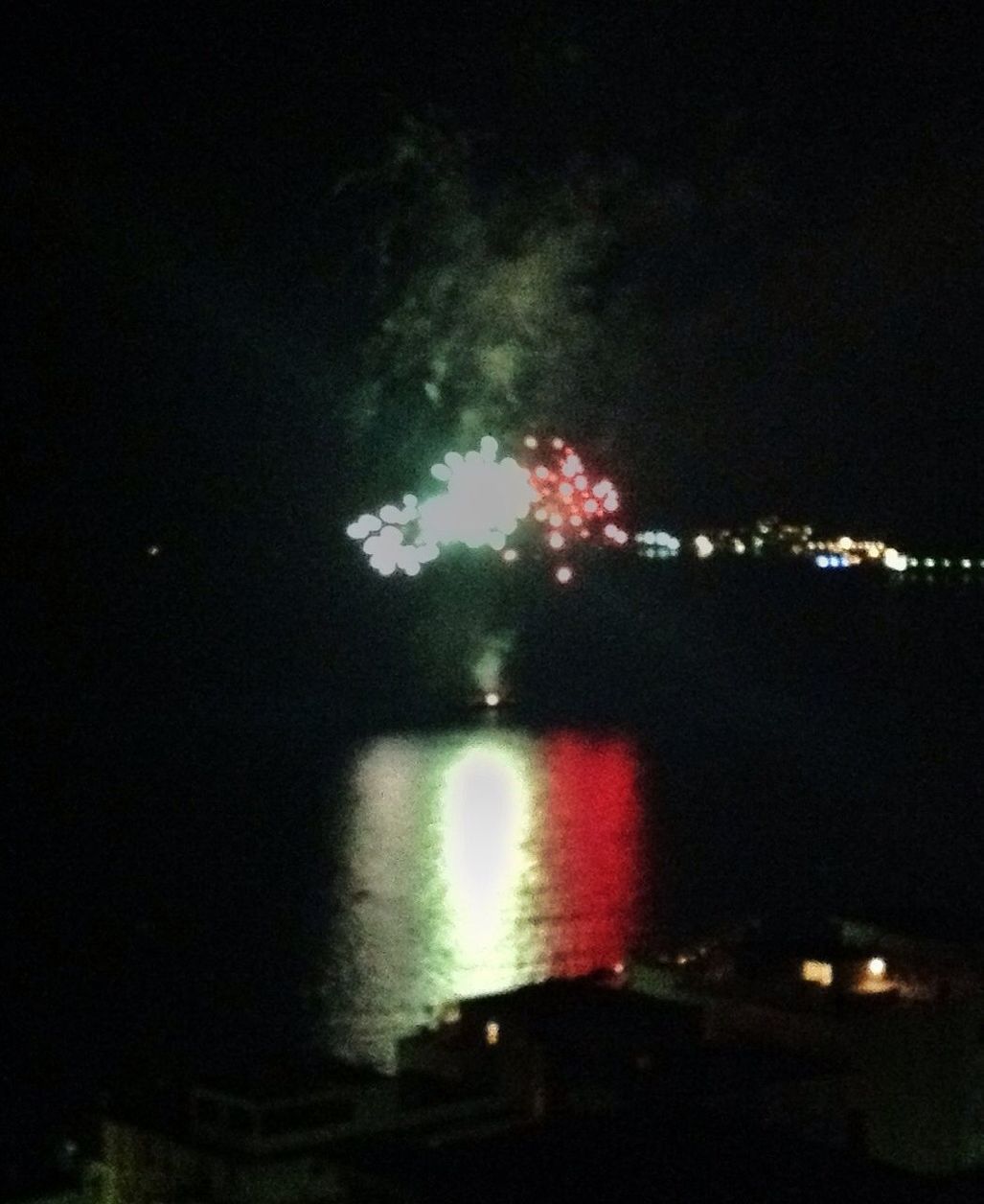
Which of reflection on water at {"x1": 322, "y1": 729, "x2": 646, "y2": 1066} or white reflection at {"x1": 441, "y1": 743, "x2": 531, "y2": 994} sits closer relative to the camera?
reflection on water at {"x1": 322, "y1": 729, "x2": 646, "y2": 1066}

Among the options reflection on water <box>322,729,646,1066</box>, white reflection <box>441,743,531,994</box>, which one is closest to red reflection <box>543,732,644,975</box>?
reflection on water <box>322,729,646,1066</box>

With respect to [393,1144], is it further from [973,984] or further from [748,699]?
[748,699]

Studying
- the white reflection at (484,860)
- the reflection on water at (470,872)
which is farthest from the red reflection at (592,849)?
the white reflection at (484,860)

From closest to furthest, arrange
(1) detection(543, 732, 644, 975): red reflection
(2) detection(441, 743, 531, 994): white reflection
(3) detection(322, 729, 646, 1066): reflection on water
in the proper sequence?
(3) detection(322, 729, 646, 1066): reflection on water, (2) detection(441, 743, 531, 994): white reflection, (1) detection(543, 732, 644, 975): red reflection

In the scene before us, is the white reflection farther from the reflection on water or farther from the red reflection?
the red reflection

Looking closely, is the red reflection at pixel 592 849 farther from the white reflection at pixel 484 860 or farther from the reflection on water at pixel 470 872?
the white reflection at pixel 484 860


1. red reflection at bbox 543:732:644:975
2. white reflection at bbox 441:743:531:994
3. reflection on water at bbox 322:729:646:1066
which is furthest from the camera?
red reflection at bbox 543:732:644:975

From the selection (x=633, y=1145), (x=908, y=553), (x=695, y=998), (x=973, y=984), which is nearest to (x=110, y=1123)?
(x=633, y=1145)
